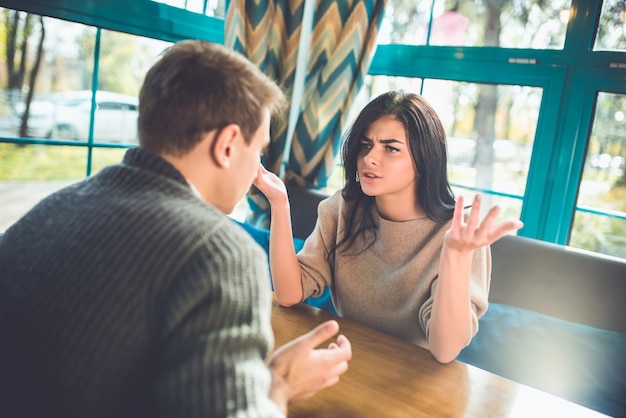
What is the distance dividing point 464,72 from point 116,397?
2.03 m

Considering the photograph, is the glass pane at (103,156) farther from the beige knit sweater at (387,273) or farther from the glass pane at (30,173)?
the beige knit sweater at (387,273)

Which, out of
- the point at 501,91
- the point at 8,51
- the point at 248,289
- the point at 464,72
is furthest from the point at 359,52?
the point at 248,289

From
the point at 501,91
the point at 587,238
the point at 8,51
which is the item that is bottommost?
the point at 587,238

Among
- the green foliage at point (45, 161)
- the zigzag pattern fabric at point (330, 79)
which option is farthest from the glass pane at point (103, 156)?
the zigzag pattern fabric at point (330, 79)

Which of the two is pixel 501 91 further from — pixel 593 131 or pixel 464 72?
pixel 593 131

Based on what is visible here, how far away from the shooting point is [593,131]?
6.38ft

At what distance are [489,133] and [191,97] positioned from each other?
5.80ft

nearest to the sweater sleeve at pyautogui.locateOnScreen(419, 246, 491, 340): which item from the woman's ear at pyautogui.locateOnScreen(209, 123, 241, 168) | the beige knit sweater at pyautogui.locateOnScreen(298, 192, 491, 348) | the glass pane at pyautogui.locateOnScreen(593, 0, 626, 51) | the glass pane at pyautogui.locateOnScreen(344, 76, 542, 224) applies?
the beige knit sweater at pyautogui.locateOnScreen(298, 192, 491, 348)

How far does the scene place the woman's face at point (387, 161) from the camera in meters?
1.48

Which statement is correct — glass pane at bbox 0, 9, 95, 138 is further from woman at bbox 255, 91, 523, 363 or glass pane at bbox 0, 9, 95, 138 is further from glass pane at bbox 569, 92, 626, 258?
glass pane at bbox 569, 92, 626, 258

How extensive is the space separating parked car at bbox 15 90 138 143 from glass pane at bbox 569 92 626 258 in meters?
1.81

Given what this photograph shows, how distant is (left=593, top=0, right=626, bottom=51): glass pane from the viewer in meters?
1.86

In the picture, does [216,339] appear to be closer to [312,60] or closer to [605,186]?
[605,186]

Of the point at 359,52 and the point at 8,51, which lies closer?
the point at 8,51
